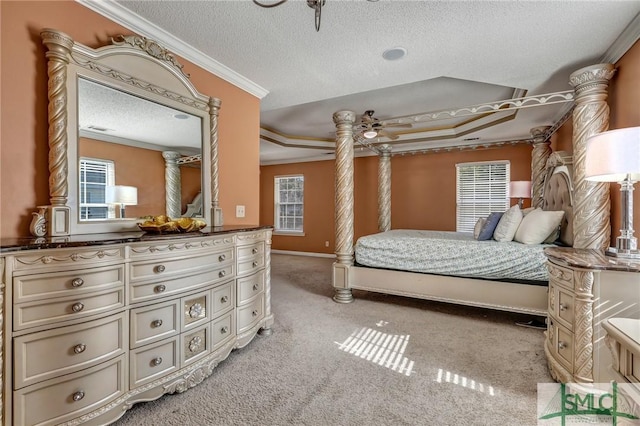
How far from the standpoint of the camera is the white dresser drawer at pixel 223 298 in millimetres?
2023

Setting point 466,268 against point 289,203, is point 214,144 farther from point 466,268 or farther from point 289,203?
point 289,203

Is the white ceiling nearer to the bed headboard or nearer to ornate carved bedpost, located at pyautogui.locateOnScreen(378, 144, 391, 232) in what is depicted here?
the bed headboard

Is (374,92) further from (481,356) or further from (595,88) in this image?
(481,356)

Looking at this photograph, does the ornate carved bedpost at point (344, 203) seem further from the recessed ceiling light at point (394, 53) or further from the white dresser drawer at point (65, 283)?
the white dresser drawer at point (65, 283)

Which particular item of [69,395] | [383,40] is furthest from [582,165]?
[69,395]

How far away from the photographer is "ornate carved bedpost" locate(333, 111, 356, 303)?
12.1 feet

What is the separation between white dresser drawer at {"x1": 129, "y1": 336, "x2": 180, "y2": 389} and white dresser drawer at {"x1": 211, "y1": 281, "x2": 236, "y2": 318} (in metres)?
0.32

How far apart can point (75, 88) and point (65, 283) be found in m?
1.19

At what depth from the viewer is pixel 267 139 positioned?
550 centimetres

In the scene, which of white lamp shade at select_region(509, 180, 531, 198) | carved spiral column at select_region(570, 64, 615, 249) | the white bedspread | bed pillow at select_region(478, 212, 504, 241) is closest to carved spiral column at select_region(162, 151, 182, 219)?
the white bedspread

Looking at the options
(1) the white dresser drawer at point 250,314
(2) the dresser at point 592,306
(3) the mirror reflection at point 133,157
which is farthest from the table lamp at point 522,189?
(3) the mirror reflection at point 133,157

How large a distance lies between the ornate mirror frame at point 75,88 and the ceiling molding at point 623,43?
3.34m

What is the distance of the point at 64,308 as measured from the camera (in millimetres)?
1310

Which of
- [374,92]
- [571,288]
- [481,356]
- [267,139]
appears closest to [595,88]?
[571,288]
